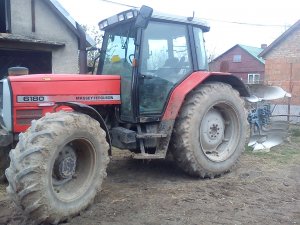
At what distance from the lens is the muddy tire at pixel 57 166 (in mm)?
3754

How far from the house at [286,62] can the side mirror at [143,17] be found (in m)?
14.4

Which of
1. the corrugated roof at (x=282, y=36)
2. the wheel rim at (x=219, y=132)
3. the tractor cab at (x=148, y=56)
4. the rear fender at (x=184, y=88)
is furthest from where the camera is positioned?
the corrugated roof at (x=282, y=36)

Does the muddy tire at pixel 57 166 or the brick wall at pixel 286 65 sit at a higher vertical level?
the brick wall at pixel 286 65

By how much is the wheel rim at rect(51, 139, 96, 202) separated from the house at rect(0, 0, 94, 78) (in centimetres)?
649

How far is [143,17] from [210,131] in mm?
2048

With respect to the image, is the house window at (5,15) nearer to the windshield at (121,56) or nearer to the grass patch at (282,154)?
the windshield at (121,56)

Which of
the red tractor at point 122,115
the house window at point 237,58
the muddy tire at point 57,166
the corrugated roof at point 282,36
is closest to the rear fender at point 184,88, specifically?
the red tractor at point 122,115

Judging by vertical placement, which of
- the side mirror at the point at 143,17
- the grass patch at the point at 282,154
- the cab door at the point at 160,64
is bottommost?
the grass patch at the point at 282,154

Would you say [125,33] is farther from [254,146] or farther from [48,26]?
[48,26]

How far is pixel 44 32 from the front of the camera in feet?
37.8

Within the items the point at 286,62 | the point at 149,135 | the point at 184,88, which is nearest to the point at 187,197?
the point at 149,135

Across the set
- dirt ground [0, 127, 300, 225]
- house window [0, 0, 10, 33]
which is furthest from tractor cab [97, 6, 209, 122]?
house window [0, 0, 10, 33]

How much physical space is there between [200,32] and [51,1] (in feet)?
21.1

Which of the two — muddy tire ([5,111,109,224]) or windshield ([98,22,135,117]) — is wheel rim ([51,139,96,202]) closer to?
muddy tire ([5,111,109,224])
